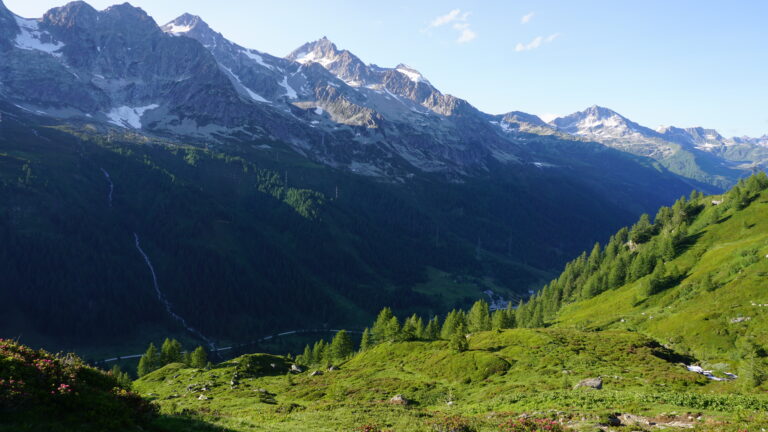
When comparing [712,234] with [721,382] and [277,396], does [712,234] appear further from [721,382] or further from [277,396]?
[277,396]

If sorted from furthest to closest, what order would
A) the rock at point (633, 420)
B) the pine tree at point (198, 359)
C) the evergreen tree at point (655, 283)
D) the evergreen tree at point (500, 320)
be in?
the pine tree at point (198, 359) < the evergreen tree at point (500, 320) < the evergreen tree at point (655, 283) < the rock at point (633, 420)

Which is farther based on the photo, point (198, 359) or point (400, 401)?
point (198, 359)

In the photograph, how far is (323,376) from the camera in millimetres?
82375

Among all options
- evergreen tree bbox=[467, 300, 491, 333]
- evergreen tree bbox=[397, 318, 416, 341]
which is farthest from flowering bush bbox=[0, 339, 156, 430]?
evergreen tree bbox=[467, 300, 491, 333]

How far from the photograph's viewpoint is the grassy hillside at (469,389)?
31.9 metres

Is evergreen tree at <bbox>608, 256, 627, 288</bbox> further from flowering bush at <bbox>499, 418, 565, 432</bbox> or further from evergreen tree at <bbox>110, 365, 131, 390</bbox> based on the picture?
evergreen tree at <bbox>110, 365, 131, 390</bbox>

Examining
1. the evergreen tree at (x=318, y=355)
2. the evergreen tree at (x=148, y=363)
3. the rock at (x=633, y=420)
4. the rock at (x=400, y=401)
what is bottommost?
the evergreen tree at (x=148, y=363)

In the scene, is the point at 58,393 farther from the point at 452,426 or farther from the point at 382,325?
the point at 382,325

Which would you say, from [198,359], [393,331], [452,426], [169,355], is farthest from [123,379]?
[452,426]

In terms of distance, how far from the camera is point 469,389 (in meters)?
57.8

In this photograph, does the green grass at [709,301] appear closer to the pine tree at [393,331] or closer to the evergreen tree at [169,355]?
the pine tree at [393,331]

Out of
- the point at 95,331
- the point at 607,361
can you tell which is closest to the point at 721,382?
the point at 607,361

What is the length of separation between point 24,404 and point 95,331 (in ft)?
692

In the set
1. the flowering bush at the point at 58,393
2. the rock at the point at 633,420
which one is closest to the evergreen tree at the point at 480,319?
the rock at the point at 633,420
